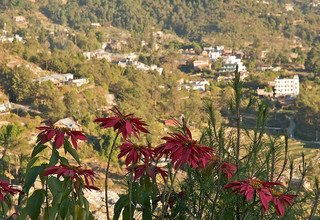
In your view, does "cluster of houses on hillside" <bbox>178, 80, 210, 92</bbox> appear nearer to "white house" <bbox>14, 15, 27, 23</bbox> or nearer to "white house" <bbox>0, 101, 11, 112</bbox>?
"white house" <bbox>0, 101, 11, 112</bbox>

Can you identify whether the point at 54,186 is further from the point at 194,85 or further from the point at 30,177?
the point at 194,85

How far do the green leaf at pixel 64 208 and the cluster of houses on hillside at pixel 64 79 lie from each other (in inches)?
633

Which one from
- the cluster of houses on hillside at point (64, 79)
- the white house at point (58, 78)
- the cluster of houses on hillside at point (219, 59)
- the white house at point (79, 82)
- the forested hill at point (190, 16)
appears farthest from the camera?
the forested hill at point (190, 16)

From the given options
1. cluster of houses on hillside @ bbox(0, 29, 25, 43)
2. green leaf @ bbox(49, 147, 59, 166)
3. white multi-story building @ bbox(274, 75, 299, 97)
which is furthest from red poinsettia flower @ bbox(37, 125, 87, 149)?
white multi-story building @ bbox(274, 75, 299, 97)

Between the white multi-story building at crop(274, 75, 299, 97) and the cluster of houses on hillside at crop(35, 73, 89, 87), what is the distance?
382 inches

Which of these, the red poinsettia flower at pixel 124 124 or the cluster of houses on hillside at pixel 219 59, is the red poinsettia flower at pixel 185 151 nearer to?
the red poinsettia flower at pixel 124 124

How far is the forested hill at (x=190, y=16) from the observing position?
127 feet

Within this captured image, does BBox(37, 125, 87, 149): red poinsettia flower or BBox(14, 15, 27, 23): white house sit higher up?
BBox(37, 125, 87, 149): red poinsettia flower

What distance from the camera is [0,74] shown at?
17.2m

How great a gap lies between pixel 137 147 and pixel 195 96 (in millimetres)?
18896

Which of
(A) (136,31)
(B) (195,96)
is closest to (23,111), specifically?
(B) (195,96)

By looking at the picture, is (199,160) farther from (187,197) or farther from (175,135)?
(187,197)

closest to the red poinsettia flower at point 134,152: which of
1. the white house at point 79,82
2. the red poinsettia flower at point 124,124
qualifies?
the red poinsettia flower at point 124,124

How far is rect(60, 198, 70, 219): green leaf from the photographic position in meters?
1.14
